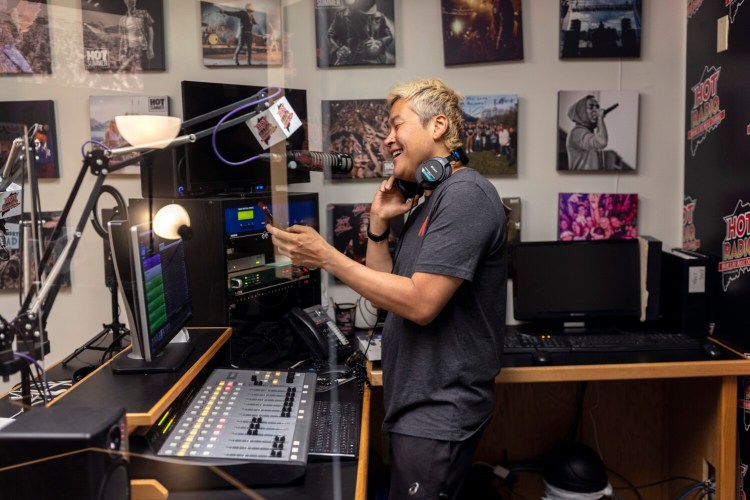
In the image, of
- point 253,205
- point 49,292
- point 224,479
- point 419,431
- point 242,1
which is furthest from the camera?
point 253,205

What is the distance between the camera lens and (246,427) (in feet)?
4.02

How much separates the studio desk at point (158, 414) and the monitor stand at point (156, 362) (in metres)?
0.01

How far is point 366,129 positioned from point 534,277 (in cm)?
87

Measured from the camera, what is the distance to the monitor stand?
129cm

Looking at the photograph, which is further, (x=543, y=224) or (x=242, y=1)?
(x=543, y=224)

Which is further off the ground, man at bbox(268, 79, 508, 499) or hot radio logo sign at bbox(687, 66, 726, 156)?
hot radio logo sign at bbox(687, 66, 726, 156)

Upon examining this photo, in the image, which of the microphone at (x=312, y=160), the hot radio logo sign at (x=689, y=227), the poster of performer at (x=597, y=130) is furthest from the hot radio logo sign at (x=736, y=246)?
the microphone at (x=312, y=160)

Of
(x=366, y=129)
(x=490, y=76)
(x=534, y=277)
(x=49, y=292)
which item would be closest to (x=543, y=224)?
(x=534, y=277)

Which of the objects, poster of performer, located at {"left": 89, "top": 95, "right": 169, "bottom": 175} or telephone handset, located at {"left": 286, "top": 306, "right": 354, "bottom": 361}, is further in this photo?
telephone handset, located at {"left": 286, "top": 306, "right": 354, "bottom": 361}

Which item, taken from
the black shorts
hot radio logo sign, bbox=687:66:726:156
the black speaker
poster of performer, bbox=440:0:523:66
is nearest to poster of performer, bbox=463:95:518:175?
poster of performer, bbox=440:0:523:66

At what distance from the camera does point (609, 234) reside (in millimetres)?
2508

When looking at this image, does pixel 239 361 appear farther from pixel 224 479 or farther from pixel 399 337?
pixel 224 479

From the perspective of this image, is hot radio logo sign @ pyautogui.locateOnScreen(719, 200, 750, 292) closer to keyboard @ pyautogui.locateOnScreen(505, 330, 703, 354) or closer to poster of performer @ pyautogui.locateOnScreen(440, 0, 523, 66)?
keyboard @ pyautogui.locateOnScreen(505, 330, 703, 354)

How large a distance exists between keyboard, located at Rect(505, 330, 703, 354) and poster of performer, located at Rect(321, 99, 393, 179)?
80cm
